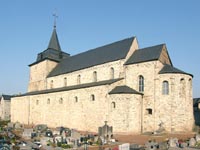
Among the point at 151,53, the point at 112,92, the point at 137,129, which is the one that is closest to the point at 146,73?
the point at 151,53

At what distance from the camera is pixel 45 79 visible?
39.6m

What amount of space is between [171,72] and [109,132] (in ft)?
30.7

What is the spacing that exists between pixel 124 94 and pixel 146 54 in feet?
18.8

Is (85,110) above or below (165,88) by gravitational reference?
below

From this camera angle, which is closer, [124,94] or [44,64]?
[124,94]

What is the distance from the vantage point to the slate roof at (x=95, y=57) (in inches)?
1171

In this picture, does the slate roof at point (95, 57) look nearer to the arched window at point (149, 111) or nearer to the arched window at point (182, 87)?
the arched window at point (149, 111)

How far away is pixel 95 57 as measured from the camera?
109 feet

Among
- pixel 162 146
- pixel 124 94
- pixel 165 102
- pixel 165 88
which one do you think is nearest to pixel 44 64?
pixel 124 94

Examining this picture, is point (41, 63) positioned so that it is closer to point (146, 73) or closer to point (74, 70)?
point (74, 70)

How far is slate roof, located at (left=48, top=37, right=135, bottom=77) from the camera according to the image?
29.7 m

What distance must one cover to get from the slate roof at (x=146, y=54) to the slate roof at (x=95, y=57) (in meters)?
1.08

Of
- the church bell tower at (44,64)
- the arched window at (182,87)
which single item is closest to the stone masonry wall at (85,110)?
the church bell tower at (44,64)

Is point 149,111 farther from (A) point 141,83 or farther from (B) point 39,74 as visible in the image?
(B) point 39,74
